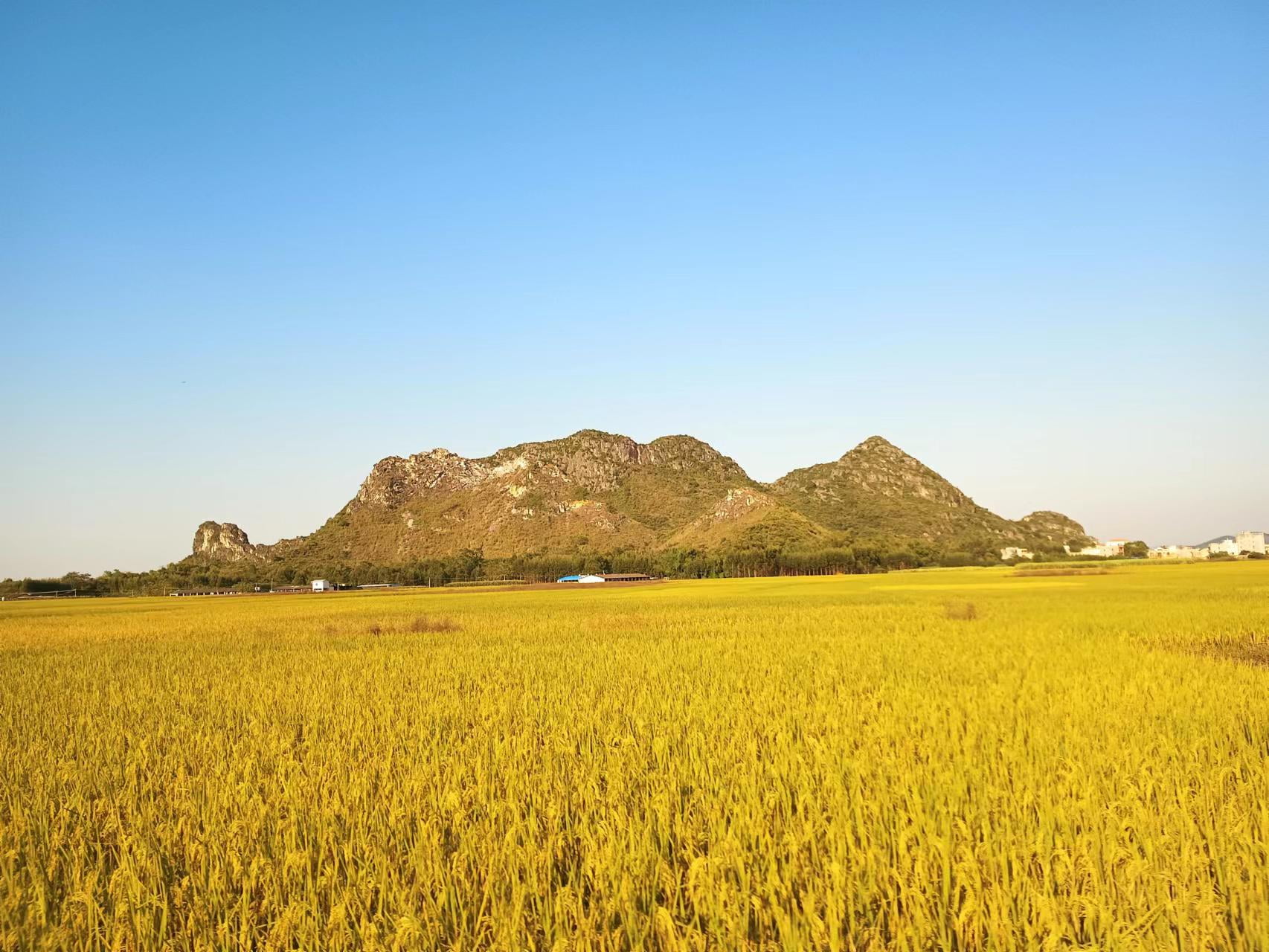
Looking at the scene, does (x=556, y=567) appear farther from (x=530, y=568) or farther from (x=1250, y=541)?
(x=1250, y=541)

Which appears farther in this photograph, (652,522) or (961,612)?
(652,522)

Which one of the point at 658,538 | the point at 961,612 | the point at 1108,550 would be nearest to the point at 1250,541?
the point at 1108,550

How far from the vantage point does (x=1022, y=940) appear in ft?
11.4

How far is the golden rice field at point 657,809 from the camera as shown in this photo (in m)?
3.62

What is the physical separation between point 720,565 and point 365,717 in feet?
352

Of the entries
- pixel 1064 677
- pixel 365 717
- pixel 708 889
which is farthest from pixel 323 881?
pixel 1064 677

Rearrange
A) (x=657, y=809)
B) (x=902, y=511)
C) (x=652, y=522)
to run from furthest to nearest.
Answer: (x=652, y=522) < (x=902, y=511) < (x=657, y=809)

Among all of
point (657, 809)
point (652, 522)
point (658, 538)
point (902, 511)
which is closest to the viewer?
point (657, 809)

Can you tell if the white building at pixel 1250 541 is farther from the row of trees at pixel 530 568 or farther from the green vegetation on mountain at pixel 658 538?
the row of trees at pixel 530 568

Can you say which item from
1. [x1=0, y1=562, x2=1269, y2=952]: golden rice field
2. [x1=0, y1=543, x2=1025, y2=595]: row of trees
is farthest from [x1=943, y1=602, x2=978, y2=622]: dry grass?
[x1=0, y1=543, x2=1025, y2=595]: row of trees

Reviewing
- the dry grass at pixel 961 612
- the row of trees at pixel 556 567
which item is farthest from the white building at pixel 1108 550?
the dry grass at pixel 961 612

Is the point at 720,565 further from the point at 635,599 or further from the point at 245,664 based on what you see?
the point at 245,664

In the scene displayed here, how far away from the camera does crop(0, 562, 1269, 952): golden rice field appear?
3621 mm

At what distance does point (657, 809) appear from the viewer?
5133mm
